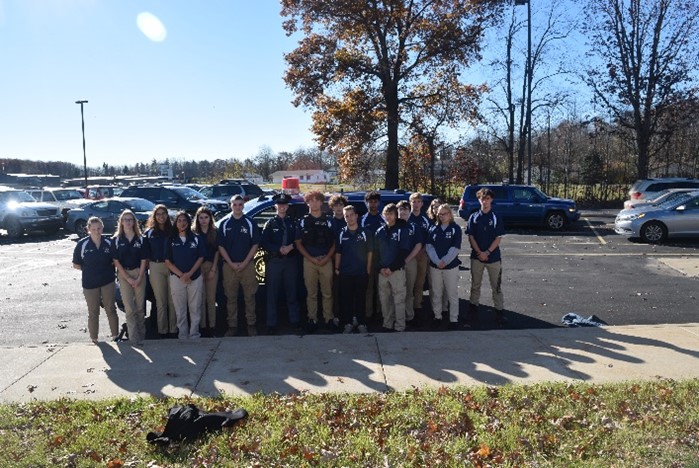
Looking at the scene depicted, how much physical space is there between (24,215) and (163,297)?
17110mm

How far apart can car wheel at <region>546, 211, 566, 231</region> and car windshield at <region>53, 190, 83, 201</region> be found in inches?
873

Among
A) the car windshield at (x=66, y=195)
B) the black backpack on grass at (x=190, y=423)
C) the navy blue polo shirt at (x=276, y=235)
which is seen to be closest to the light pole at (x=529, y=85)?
the navy blue polo shirt at (x=276, y=235)

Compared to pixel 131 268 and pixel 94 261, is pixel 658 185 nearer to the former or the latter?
pixel 131 268

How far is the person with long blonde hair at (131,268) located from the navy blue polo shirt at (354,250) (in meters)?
2.59

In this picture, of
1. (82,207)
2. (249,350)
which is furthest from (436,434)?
(82,207)

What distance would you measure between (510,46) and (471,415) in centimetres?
3445

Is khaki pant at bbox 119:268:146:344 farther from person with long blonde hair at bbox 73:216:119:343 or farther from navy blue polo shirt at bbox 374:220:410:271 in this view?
navy blue polo shirt at bbox 374:220:410:271

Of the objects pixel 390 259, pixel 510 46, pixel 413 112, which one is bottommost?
pixel 390 259

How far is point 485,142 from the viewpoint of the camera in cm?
4062

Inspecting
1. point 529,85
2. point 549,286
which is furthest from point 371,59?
point 549,286

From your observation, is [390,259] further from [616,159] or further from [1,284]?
[616,159]

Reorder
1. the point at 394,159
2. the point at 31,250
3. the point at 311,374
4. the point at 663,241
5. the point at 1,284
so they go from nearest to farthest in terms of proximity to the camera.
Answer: the point at 311,374 < the point at 1,284 < the point at 663,241 < the point at 31,250 < the point at 394,159

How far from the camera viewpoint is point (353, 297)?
24.7 feet

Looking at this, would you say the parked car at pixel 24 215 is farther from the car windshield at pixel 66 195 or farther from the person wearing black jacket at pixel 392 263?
the person wearing black jacket at pixel 392 263
